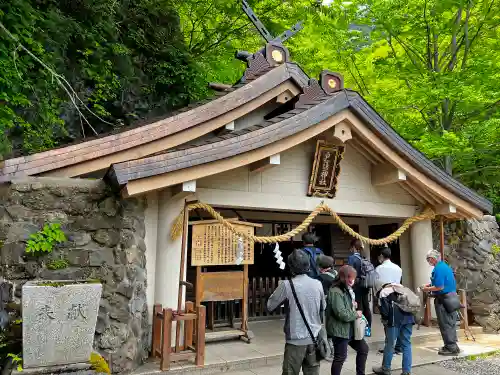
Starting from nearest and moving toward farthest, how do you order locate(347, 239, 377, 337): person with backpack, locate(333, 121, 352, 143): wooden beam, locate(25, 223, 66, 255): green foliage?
locate(25, 223, 66, 255): green foliage, locate(347, 239, 377, 337): person with backpack, locate(333, 121, 352, 143): wooden beam

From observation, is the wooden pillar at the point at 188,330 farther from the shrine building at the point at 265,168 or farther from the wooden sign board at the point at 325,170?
the wooden sign board at the point at 325,170

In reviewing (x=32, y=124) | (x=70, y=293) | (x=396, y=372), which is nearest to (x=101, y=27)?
(x=32, y=124)

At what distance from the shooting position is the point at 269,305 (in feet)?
14.5

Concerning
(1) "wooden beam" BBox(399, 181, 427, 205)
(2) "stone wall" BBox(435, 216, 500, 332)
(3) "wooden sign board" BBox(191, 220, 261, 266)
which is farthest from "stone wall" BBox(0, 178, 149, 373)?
(2) "stone wall" BBox(435, 216, 500, 332)

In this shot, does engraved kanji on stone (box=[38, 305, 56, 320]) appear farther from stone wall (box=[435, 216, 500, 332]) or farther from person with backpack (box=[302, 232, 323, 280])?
stone wall (box=[435, 216, 500, 332])

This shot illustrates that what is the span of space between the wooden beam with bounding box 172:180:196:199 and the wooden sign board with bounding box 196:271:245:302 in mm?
1823

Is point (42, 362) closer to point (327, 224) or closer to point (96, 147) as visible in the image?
point (96, 147)

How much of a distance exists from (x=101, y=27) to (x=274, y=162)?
26.6 feet

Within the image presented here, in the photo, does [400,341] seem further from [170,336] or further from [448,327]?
[170,336]

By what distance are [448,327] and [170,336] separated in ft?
19.3

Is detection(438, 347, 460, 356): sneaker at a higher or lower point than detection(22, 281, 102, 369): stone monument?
lower

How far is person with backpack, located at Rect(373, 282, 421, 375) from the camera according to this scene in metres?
5.84

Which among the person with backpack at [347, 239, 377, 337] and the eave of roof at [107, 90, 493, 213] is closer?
the eave of roof at [107, 90, 493, 213]

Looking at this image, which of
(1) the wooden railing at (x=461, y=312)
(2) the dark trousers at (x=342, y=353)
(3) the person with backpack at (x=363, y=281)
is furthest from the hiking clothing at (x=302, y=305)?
(1) the wooden railing at (x=461, y=312)
